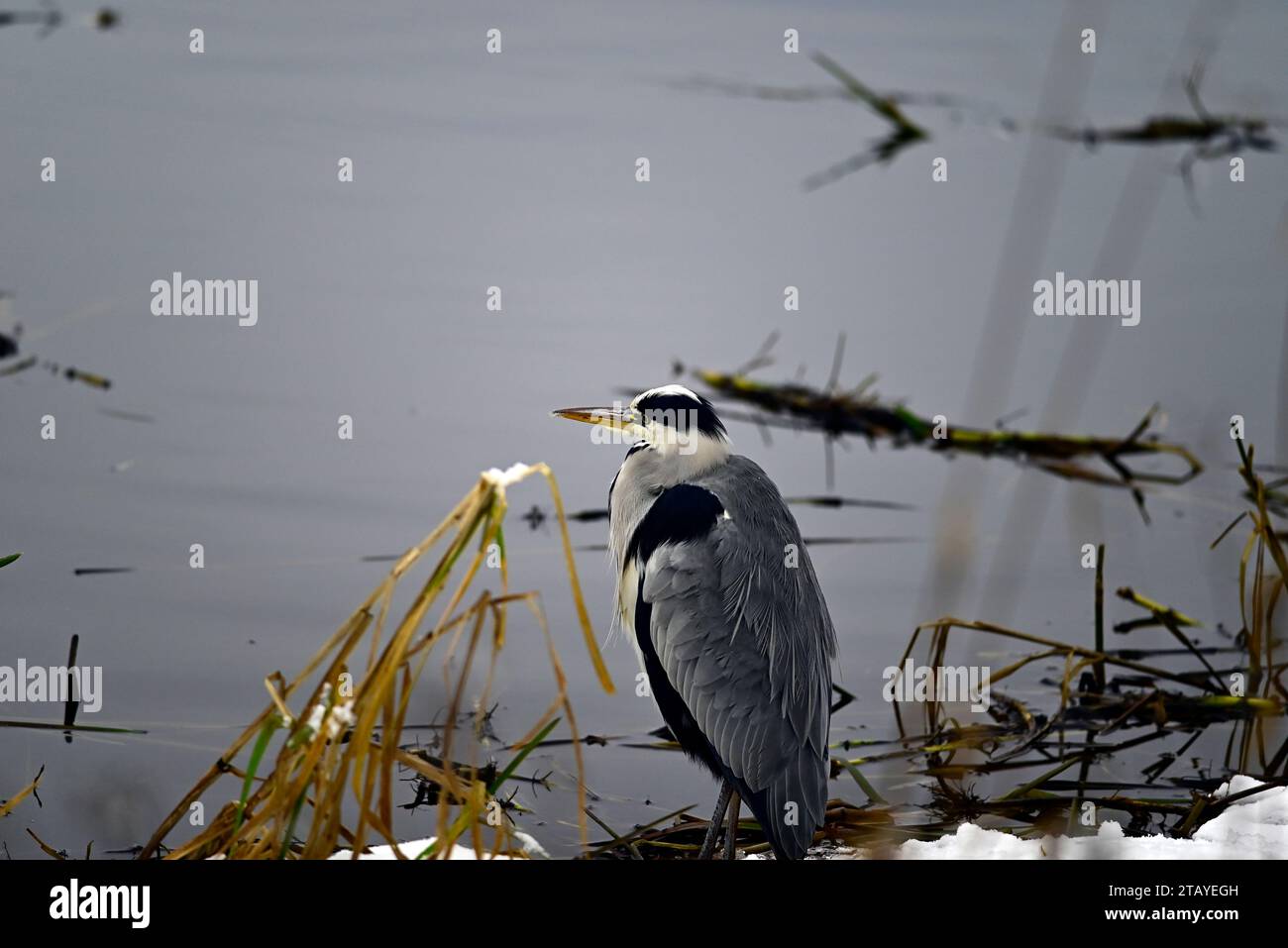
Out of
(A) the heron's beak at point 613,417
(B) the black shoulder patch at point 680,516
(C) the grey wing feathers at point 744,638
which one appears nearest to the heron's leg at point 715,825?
(C) the grey wing feathers at point 744,638

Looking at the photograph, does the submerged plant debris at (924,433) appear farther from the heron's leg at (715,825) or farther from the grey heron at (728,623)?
the heron's leg at (715,825)

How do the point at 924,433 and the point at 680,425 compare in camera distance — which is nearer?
the point at 680,425

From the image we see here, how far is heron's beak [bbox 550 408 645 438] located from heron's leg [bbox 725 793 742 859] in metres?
1.11

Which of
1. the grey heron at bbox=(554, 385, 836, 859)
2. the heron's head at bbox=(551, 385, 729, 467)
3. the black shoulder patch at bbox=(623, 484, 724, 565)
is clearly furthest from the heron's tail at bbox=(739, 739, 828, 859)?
the heron's head at bbox=(551, 385, 729, 467)

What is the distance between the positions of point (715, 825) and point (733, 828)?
0.07 metres

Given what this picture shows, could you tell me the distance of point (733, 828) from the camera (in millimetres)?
4016

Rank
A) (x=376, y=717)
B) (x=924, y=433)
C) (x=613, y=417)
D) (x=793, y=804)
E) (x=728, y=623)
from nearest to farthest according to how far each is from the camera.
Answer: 1. (x=376, y=717)
2. (x=793, y=804)
3. (x=728, y=623)
4. (x=613, y=417)
5. (x=924, y=433)

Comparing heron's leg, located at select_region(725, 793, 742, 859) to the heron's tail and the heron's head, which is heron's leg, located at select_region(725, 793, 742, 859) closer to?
the heron's tail

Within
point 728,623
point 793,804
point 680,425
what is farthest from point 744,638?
point 680,425

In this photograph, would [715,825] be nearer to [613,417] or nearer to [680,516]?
[680,516]

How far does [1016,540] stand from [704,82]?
9.06 meters

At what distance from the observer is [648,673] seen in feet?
14.6

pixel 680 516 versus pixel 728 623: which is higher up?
pixel 680 516

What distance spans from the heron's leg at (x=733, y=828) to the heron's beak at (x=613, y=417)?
1.11 m
